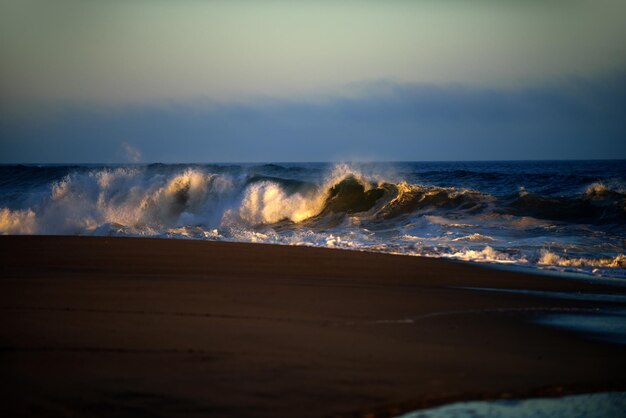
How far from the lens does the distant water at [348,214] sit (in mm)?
14031

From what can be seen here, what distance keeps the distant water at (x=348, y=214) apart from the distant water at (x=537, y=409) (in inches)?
289

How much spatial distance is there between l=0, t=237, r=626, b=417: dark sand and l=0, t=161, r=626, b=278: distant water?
14.8 ft

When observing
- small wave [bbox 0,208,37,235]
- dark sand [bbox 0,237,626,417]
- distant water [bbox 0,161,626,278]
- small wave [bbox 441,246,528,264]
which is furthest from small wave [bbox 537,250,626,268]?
small wave [bbox 0,208,37,235]

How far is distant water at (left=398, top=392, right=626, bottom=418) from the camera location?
4141 millimetres

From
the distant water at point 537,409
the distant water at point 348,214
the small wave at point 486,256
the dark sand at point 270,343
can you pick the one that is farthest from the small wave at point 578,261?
the distant water at point 537,409

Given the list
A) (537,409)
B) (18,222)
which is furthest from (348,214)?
(537,409)

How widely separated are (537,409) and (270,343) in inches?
76.2

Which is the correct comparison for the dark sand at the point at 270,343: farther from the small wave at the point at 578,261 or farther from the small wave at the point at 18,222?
the small wave at the point at 18,222

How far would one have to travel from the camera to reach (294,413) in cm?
396

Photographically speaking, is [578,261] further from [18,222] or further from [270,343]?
[18,222]

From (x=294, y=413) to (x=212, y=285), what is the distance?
164 inches

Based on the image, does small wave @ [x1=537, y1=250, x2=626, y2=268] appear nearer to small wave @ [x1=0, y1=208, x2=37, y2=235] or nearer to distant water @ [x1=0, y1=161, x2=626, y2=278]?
distant water @ [x1=0, y1=161, x2=626, y2=278]

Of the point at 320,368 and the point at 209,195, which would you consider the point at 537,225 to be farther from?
the point at 320,368

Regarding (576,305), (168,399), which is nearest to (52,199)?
(576,305)
